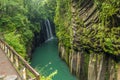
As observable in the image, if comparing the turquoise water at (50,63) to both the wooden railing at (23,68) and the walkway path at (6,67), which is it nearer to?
the walkway path at (6,67)

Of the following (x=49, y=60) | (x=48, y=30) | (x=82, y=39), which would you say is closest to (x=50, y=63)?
(x=49, y=60)

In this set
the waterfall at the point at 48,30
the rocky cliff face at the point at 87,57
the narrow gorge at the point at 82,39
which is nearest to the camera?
the narrow gorge at the point at 82,39

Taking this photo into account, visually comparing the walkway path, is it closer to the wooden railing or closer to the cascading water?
the wooden railing

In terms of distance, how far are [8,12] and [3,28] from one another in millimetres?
3253

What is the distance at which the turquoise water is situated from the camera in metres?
26.1

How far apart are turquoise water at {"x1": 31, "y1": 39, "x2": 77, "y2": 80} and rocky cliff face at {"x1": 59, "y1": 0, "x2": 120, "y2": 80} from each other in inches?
51.4

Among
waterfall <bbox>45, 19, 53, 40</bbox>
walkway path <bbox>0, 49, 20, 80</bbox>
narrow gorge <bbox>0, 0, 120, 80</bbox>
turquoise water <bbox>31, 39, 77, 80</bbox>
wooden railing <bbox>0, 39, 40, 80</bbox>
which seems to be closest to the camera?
wooden railing <bbox>0, 39, 40, 80</bbox>

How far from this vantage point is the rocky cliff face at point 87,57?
20.3 metres

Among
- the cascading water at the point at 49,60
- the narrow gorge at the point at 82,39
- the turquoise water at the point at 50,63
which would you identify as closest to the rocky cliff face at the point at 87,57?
the narrow gorge at the point at 82,39

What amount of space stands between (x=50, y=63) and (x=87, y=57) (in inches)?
238

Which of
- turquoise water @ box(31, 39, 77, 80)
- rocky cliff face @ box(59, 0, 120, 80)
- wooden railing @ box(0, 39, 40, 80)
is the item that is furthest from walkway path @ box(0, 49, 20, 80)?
rocky cliff face @ box(59, 0, 120, 80)

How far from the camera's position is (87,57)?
24.2 m

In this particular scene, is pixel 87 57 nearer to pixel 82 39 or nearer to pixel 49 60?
pixel 82 39

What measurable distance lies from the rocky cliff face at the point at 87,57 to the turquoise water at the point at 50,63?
4.28 ft
